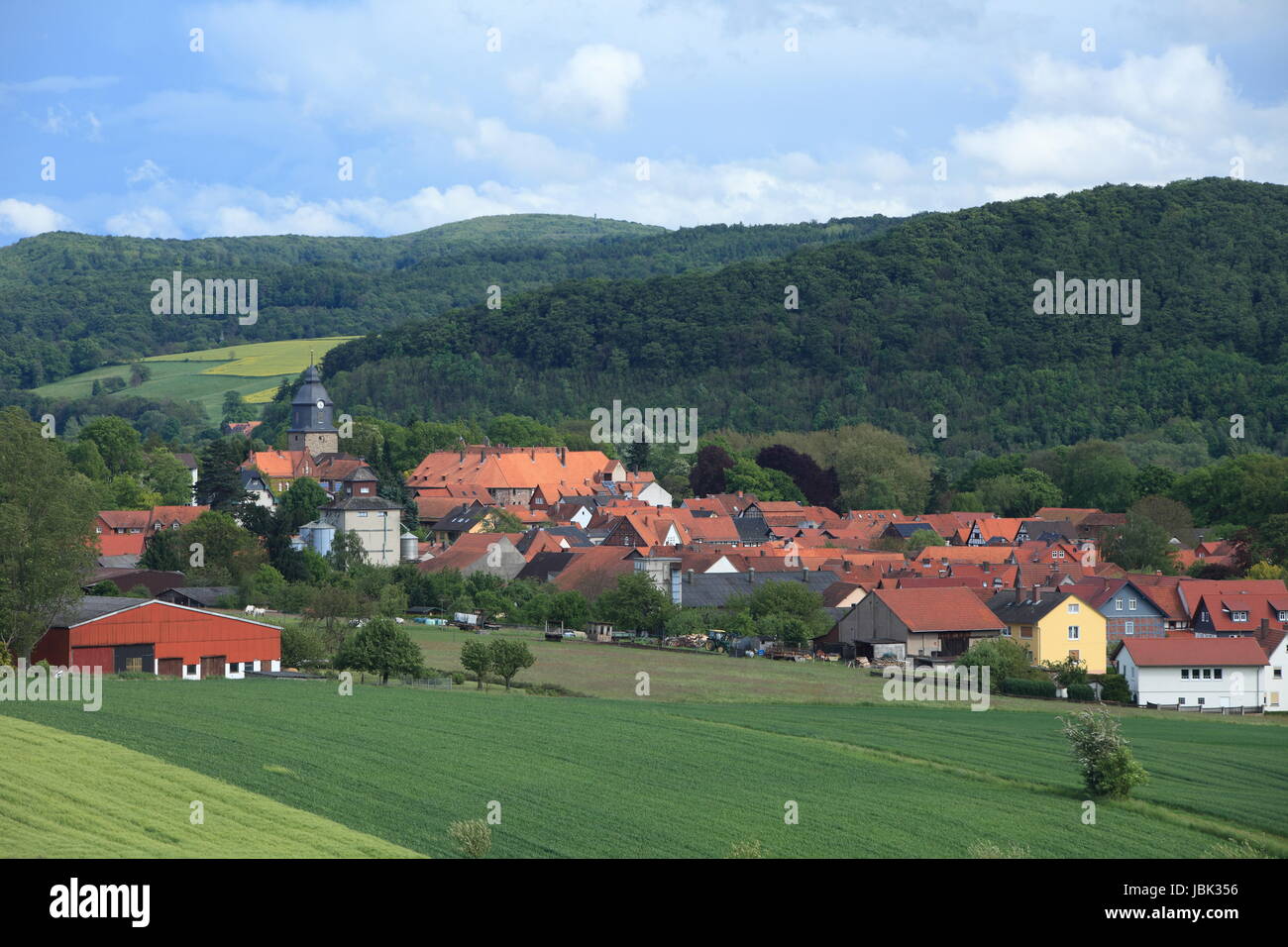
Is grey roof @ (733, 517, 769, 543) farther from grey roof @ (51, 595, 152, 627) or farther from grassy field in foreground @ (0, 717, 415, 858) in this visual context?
grassy field in foreground @ (0, 717, 415, 858)

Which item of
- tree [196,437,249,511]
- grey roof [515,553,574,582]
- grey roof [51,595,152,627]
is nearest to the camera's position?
grey roof [51,595,152,627]

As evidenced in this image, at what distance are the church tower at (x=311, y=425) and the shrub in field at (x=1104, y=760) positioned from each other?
8866cm

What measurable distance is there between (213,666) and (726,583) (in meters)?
26.1

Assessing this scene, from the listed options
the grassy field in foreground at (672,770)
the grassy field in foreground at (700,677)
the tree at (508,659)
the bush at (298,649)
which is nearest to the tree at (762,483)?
the grassy field in foreground at (700,677)

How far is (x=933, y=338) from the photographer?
6083 inches

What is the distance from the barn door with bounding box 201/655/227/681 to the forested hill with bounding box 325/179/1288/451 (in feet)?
312

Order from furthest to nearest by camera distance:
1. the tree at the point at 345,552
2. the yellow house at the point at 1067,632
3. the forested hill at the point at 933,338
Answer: the forested hill at the point at 933,338 → the tree at the point at 345,552 → the yellow house at the point at 1067,632

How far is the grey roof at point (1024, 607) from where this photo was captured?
171 feet

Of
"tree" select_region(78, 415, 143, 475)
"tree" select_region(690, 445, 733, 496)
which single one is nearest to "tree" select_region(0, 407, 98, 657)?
"tree" select_region(78, 415, 143, 475)

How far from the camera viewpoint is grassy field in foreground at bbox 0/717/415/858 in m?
18.2

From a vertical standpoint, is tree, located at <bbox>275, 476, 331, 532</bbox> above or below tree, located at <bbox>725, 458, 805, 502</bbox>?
below

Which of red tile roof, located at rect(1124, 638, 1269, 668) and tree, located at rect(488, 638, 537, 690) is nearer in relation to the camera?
tree, located at rect(488, 638, 537, 690)

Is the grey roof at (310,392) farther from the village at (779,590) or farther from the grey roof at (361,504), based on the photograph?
the grey roof at (361,504)
